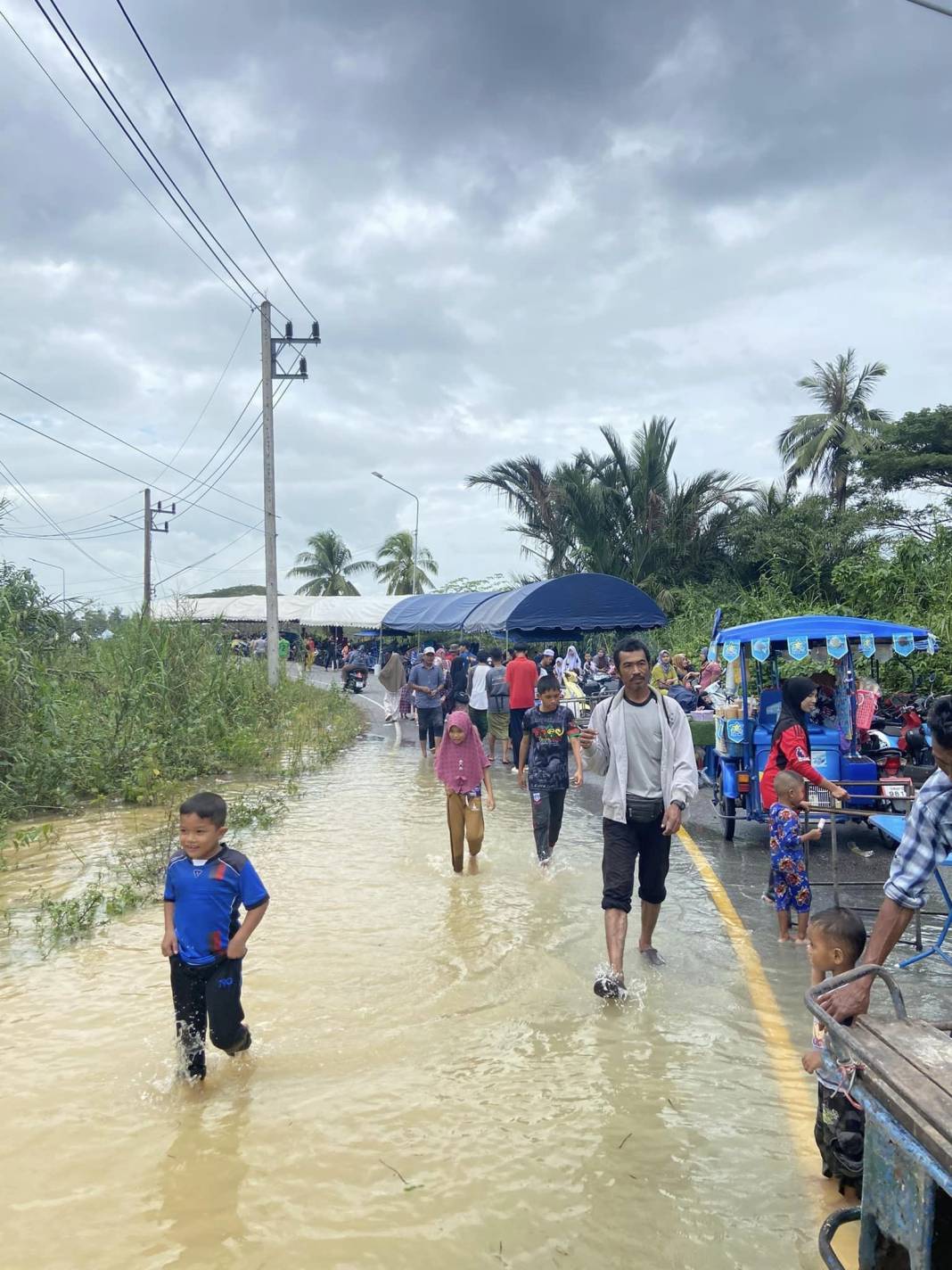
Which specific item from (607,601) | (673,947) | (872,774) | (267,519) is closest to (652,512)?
(607,601)

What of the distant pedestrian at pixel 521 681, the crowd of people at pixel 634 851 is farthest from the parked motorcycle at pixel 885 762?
the distant pedestrian at pixel 521 681

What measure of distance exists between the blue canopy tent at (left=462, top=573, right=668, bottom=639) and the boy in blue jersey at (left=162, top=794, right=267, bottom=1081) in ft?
50.4

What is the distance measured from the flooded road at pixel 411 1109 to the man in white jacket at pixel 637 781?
1.87 ft

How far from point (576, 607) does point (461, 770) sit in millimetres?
12155

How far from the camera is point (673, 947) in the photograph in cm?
653

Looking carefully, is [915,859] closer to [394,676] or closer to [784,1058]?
[784,1058]

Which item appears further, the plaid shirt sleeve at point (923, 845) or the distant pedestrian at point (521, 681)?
the distant pedestrian at point (521, 681)

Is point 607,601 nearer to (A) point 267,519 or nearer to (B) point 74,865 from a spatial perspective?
(A) point 267,519

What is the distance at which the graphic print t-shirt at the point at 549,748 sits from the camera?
8.14 meters

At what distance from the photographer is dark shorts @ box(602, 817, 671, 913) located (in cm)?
571

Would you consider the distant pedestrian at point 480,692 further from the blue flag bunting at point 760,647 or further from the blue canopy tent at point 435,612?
the blue canopy tent at point 435,612

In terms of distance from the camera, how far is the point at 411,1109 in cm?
439

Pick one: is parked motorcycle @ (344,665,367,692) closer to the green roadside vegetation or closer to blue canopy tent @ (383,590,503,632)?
blue canopy tent @ (383,590,503,632)

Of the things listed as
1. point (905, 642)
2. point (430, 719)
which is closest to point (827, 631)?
point (905, 642)
